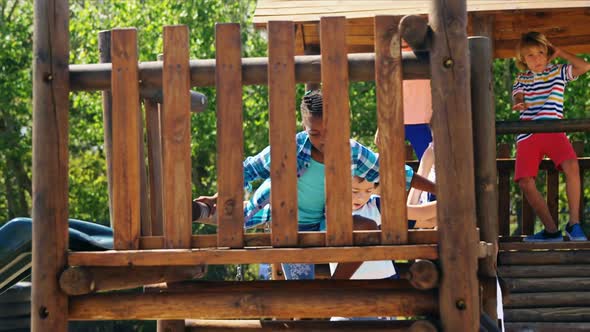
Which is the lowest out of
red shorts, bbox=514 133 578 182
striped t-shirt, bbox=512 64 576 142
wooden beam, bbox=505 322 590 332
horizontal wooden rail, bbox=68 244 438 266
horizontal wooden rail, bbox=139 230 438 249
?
wooden beam, bbox=505 322 590 332

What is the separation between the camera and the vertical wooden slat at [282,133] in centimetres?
407

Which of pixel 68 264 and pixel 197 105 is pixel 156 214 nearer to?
pixel 197 105

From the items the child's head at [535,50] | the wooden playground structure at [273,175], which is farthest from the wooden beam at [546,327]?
the wooden playground structure at [273,175]

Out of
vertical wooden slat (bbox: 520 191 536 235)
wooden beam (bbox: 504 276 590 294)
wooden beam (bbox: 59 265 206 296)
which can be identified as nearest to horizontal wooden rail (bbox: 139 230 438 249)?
wooden beam (bbox: 59 265 206 296)

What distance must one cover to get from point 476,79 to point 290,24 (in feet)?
2.76

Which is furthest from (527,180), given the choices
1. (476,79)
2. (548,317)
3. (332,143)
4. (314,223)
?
(332,143)

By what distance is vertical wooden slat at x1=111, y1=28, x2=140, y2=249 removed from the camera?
4.14 m

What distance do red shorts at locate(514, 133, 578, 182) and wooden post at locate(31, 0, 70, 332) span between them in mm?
4287

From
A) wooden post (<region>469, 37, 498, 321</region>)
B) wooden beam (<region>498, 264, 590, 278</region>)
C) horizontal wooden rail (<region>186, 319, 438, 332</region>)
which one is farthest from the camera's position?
wooden beam (<region>498, 264, 590, 278</region>)

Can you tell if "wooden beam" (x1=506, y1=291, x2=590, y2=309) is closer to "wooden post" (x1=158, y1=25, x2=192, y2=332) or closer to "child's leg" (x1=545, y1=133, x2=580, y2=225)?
"child's leg" (x1=545, y1=133, x2=580, y2=225)

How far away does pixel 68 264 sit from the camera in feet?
13.6

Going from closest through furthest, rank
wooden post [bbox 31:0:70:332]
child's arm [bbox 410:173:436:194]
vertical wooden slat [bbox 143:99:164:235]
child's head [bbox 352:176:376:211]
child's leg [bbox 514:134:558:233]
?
wooden post [bbox 31:0:70:332], child's arm [bbox 410:173:436:194], vertical wooden slat [bbox 143:99:164:235], child's head [bbox 352:176:376:211], child's leg [bbox 514:134:558:233]

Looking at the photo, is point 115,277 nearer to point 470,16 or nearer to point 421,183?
point 421,183

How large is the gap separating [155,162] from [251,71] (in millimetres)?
1118
